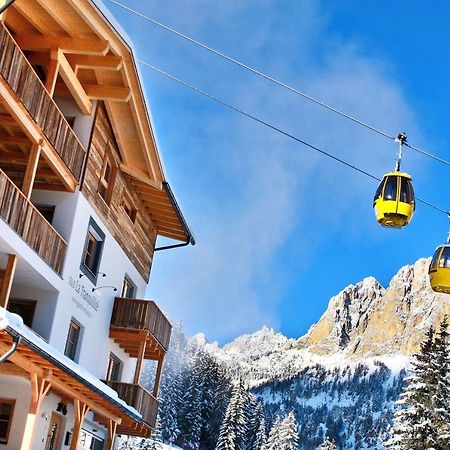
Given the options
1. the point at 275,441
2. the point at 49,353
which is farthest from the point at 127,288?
the point at 275,441

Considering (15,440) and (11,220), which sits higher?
(11,220)

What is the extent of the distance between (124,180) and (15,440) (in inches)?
332

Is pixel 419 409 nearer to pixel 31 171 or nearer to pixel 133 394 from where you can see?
pixel 133 394

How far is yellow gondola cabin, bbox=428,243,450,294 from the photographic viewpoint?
53.3 feet

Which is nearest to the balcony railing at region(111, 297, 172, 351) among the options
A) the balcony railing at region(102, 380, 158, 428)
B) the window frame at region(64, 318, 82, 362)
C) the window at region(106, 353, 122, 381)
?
the window at region(106, 353, 122, 381)

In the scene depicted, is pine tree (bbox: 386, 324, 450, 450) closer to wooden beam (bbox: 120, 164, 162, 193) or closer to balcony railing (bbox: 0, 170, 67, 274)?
wooden beam (bbox: 120, 164, 162, 193)

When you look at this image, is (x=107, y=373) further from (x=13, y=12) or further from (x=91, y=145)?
(x=13, y=12)

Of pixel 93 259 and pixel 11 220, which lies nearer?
pixel 11 220

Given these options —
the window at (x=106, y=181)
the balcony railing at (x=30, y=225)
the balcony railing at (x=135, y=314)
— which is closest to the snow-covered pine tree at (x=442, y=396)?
the balcony railing at (x=135, y=314)

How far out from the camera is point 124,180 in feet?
83.6

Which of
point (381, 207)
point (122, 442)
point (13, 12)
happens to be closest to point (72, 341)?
point (13, 12)

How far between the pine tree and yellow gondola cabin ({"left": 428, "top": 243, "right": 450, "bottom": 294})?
17.9 m

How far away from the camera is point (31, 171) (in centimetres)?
1831

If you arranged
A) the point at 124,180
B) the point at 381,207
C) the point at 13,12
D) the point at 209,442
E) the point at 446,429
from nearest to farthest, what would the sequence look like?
the point at 381,207 → the point at 13,12 → the point at 124,180 → the point at 446,429 → the point at 209,442
